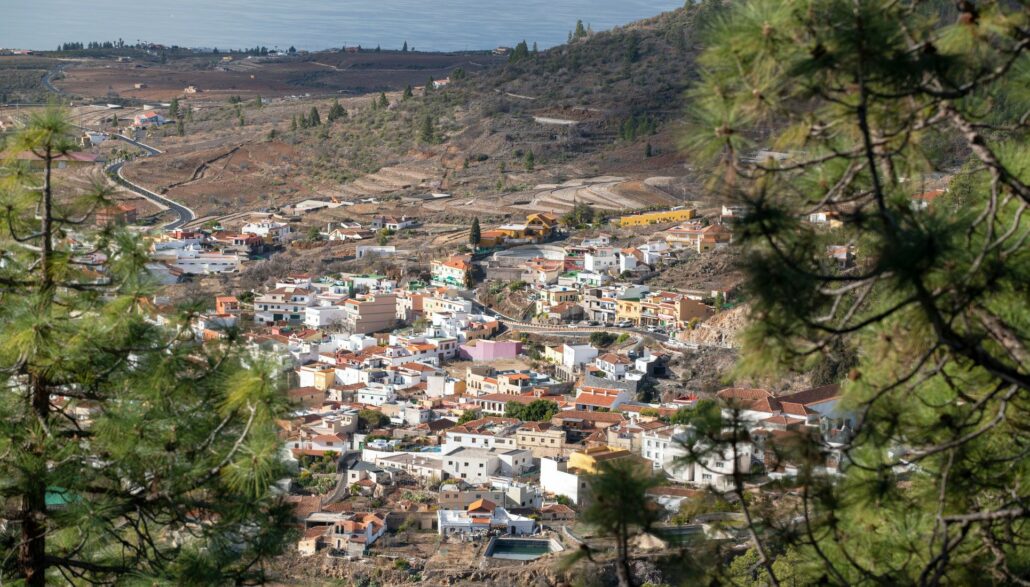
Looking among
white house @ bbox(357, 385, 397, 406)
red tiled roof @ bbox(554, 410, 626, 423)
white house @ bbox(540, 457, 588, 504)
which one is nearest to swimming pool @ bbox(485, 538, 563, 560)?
white house @ bbox(540, 457, 588, 504)

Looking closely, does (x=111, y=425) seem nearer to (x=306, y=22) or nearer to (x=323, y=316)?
(x=323, y=316)

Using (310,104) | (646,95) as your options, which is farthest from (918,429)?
(310,104)

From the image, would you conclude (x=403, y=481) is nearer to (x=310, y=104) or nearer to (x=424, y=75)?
(x=310, y=104)

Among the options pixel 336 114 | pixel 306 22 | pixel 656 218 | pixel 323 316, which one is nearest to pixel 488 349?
pixel 323 316

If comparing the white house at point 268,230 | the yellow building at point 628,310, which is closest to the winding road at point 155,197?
the white house at point 268,230

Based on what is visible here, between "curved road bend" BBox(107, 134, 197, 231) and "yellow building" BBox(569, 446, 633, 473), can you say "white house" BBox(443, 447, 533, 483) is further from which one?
"curved road bend" BBox(107, 134, 197, 231)

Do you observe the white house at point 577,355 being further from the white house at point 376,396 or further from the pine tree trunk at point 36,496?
the pine tree trunk at point 36,496
